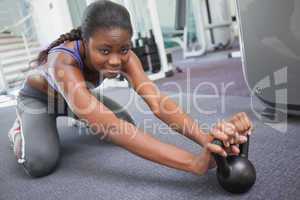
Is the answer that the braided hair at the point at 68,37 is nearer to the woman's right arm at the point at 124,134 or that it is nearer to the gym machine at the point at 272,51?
the woman's right arm at the point at 124,134

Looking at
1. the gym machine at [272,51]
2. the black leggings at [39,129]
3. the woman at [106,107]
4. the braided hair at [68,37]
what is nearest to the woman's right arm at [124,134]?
the woman at [106,107]

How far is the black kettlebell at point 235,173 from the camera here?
0.68 meters

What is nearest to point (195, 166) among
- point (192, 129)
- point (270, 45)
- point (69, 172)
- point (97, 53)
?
point (192, 129)

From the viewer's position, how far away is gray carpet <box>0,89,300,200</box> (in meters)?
0.74

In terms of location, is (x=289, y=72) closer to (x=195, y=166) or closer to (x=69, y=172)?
(x=195, y=166)

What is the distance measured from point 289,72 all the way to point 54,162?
92cm

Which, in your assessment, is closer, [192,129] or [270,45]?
[192,129]

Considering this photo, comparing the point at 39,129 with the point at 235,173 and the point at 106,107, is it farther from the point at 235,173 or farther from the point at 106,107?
the point at 235,173

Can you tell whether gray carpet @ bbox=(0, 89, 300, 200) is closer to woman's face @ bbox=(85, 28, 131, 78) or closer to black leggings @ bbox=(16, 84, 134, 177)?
black leggings @ bbox=(16, 84, 134, 177)

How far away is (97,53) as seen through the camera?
790mm

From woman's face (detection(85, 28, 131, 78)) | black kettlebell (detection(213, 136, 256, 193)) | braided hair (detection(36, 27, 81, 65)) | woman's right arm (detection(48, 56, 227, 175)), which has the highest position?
braided hair (detection(36, 27, 81, 65))

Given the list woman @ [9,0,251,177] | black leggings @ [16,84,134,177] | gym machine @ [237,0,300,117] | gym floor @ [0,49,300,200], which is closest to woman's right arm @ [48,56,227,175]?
woman @ [9,0,251,177]

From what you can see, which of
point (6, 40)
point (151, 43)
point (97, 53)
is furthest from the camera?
point (6, 40)

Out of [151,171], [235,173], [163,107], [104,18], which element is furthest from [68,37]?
[235,173]
